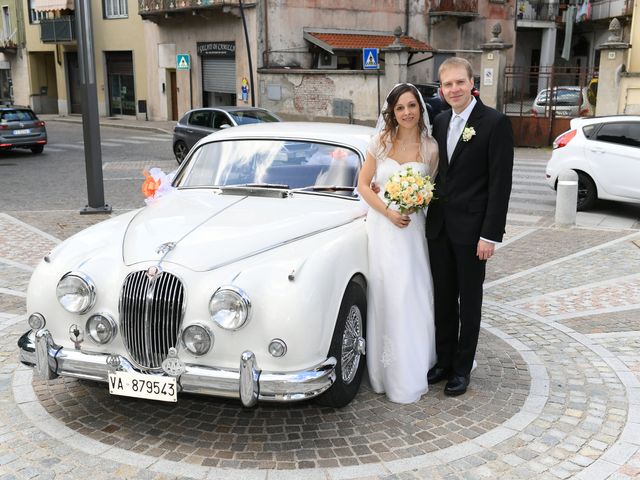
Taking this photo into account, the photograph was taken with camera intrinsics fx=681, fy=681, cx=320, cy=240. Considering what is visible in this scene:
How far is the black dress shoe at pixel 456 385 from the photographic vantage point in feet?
15.5

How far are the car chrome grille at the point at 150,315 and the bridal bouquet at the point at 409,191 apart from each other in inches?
58.2

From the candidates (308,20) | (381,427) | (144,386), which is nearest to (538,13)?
(308,20)

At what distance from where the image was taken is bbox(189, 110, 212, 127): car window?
1778 centimetres

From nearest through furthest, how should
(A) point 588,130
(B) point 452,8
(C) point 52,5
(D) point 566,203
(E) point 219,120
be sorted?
(D) point 566,203 → (A) point 588,130 → (E) point 219,120 → (B) point 452,8 → (C) point 52,5

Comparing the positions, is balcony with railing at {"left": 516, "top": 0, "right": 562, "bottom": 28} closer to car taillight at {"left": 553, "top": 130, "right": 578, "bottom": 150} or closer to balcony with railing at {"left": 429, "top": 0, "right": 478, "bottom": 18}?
balcony with railing at {"left": 429, "top": 0, "right": 478, "bottom": 18}

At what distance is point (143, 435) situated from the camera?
4129mm

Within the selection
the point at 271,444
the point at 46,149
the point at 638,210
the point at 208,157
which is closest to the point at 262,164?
the point at 208,157

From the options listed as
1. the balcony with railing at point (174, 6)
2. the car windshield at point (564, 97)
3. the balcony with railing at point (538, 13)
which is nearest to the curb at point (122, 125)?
the balcony with railing at point (174, 6)

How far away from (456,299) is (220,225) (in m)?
1.76

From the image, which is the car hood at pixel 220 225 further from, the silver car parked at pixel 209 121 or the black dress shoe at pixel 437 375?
the silver car parked at pixel 209 121

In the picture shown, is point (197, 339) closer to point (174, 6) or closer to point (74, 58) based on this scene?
point (174, 6)

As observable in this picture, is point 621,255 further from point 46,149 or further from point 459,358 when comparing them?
point 46,149

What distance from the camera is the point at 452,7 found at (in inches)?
1170

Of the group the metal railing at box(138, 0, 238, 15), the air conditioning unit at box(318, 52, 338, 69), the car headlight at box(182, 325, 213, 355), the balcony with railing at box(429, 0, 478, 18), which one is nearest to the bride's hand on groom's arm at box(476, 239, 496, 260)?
the car headlight at box(182, 325, 213, 355)
